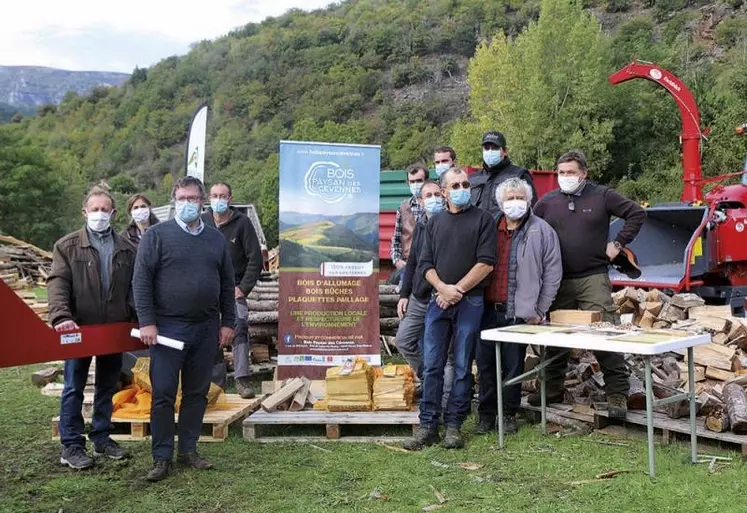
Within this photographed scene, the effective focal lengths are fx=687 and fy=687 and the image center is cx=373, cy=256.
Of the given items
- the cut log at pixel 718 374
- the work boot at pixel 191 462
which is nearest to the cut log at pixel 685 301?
the cut log at pixel 718 374

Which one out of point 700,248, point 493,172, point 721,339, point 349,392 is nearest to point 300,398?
point 349,392

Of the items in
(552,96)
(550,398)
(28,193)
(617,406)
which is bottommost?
(550,398)

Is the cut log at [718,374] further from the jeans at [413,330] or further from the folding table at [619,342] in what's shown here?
the jeans at [413,330]

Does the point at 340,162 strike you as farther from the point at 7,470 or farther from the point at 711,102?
the point at 711,102

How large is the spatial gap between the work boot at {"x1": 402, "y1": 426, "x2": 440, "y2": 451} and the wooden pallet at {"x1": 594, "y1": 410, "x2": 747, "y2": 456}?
130 cm

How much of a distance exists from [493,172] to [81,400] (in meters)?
3.76

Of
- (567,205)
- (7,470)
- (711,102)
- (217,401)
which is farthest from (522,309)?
(711,102)

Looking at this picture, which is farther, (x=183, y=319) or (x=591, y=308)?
(x=591, y=308)

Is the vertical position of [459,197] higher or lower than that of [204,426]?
higher

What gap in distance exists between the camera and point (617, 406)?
211 inches

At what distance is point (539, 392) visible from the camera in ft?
20.2

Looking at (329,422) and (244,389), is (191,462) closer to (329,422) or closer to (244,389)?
(329,422)

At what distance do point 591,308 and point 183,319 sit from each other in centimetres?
311

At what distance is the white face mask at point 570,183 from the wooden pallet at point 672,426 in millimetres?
1773
